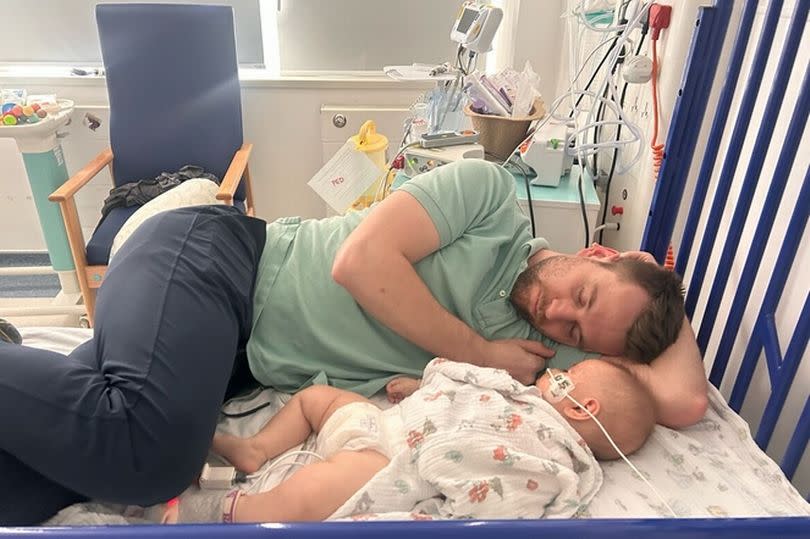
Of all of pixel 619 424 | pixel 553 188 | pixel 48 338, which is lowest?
pixel 48 338

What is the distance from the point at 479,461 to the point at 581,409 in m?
0.25

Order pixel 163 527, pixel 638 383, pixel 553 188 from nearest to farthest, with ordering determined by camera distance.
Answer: pixel 163 527 → pixel 638 383 → pixel 553 188

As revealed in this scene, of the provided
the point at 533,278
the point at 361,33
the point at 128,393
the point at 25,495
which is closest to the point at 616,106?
the point at 533,278

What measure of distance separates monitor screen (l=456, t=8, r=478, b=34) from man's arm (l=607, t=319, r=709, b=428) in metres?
1.27

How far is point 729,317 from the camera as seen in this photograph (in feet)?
3.89

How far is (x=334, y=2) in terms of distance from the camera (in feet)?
9.87

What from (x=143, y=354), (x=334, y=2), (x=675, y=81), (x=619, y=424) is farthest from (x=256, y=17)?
(x=619, y=424)

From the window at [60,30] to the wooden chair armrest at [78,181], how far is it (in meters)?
0.85

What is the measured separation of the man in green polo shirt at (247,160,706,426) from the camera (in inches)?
46.3

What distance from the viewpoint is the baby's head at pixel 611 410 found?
3.48ft

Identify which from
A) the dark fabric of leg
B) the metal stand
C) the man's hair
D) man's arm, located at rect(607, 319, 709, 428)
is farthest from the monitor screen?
the dark fabric of leg

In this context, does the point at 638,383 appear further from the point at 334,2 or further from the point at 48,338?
the point at 334,2

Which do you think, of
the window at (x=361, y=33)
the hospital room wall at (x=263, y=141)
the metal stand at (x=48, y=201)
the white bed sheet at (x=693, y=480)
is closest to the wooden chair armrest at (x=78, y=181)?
the metal stand at (x=48, y=201)

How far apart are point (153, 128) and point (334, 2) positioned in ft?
3.61
